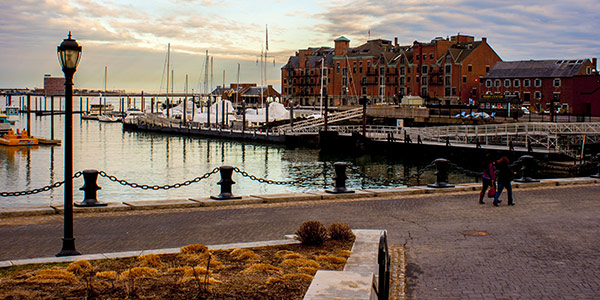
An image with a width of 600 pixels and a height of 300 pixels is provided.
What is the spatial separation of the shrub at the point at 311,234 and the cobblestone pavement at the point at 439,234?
1.51 meters

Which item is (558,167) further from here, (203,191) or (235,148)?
(235,148)

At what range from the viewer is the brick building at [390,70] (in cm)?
11050

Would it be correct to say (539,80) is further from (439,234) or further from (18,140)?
(439,234)

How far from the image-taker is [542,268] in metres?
9.97

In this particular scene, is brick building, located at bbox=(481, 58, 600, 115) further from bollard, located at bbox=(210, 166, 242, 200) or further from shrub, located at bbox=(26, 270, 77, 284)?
shrub, located at bbox=(26, 270, 77, 284)

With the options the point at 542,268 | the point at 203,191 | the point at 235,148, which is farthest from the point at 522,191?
the point at 235,148

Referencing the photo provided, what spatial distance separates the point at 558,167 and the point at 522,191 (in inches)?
966

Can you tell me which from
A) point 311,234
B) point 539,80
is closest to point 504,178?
point 311,234

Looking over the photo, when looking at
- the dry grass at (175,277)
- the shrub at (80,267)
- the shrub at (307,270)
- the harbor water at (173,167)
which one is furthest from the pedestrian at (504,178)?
the harbor water at (173,167)

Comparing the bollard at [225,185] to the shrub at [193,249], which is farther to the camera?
the bollard at [225,185]

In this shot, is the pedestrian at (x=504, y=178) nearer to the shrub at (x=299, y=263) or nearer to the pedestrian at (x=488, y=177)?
the pedestrian at (x=488, y=177)

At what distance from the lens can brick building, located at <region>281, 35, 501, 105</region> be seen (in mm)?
110500

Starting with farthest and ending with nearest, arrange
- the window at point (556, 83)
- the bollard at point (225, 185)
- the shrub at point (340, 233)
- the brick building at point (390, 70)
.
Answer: the brick building at point (390, 70), the window at point (556, 83), the bollard at point (225, 185), the shrub at point (340, 233)

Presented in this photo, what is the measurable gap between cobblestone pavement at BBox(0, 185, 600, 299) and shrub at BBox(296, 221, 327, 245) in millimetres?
1505
